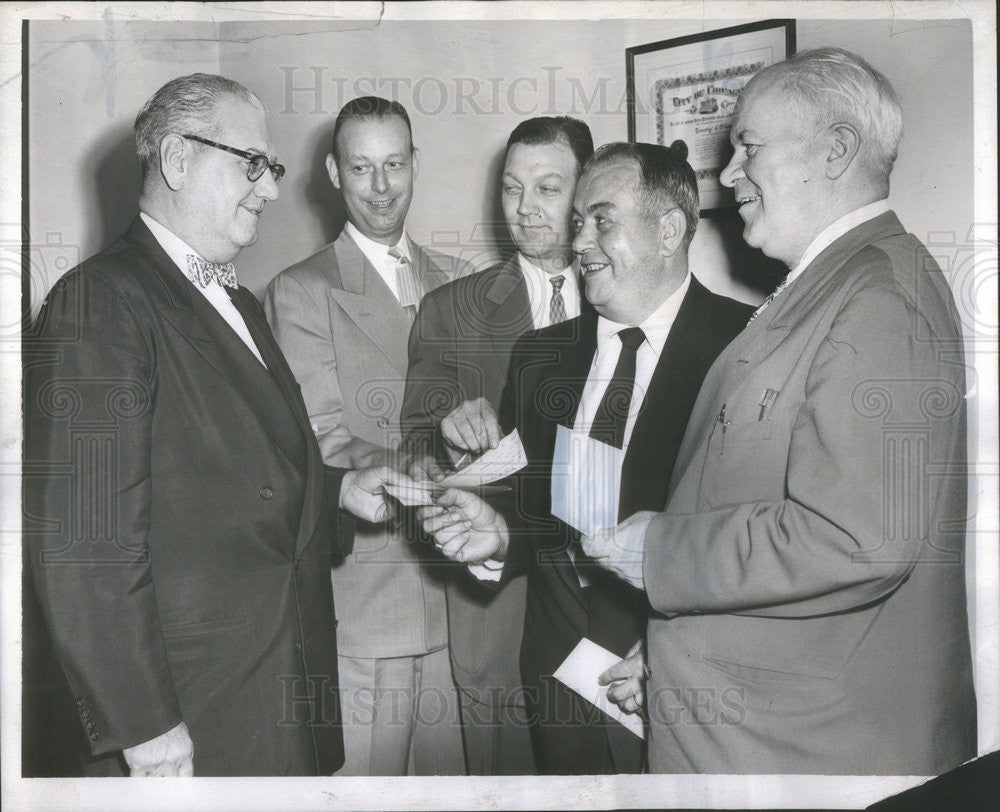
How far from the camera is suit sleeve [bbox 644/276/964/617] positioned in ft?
6.99

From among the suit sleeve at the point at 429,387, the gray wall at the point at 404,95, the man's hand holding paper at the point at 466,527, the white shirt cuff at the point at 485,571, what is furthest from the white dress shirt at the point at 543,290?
the white shirt cuff at the point at 485,571

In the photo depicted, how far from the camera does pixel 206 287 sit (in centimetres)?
230

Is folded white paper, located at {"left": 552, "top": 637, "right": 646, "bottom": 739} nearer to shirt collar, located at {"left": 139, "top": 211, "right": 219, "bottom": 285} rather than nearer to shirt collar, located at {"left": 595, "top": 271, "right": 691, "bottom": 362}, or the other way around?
shirt collar, located at {"left": 595, "top": 271, "right": 691, "bottom": 362}

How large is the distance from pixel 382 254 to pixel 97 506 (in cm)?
90

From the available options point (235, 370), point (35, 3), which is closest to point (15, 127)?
point (35, 3)

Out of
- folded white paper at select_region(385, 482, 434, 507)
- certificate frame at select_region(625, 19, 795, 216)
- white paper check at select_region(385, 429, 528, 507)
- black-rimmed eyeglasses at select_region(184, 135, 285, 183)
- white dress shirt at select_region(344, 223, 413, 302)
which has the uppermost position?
certificate frame at select_region(625, 19, 795, 216)

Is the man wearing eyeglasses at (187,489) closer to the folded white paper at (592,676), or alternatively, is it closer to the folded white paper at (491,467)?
the folded white paper at (491,467)

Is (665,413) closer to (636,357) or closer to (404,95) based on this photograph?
(636,357)

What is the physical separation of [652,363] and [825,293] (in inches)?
16.2

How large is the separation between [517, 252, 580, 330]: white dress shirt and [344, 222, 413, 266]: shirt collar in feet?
0.95

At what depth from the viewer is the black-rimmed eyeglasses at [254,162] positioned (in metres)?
2.31

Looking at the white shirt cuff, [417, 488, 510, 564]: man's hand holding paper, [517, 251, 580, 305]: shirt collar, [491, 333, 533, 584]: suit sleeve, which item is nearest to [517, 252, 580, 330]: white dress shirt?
[517, 251, 580, 305]: shirt collar

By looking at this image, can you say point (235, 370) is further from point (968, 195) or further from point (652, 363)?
point (968, 195)

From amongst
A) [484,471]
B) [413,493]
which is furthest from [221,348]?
[484,471]
